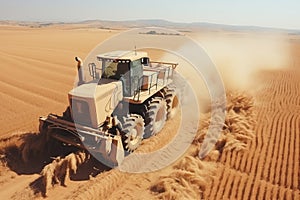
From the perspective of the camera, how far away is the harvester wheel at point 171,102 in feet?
32.0

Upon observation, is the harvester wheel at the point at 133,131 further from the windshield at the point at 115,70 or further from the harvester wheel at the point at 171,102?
the harvester wheel at the point at 171,102

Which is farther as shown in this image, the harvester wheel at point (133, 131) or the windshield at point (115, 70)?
the windshield at point (115, 70)

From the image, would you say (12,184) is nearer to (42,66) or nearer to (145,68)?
(145,68)

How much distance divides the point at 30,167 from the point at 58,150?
2.75 feet

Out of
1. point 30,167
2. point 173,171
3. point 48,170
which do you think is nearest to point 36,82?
point 30,167

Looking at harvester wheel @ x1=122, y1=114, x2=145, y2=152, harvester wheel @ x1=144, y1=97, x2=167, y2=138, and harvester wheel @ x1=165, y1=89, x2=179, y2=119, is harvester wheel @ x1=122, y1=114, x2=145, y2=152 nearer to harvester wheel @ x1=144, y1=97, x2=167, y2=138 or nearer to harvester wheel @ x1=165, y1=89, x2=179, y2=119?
harvester wheel @ x1=144, y1=97, x2=167, y2=138

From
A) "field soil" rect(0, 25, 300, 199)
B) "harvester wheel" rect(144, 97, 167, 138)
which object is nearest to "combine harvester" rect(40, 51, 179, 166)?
"harvester wheel" rect(144, 97, 167, 138)

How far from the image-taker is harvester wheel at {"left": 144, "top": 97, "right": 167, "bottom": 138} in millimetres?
8312

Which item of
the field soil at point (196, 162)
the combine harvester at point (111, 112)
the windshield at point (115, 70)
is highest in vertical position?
the windshield at point (115, 70)

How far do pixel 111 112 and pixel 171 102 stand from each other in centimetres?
313

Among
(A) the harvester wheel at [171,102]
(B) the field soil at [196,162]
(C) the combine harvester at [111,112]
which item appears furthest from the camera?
(A) the harvester wheel at [171,102]

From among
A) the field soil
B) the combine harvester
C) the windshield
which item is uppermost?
the windshield

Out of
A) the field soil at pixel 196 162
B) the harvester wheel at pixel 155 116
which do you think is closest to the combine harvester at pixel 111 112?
the harvester wheel at pixel 155 116

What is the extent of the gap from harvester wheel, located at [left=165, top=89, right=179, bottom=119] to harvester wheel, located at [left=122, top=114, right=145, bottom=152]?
213 cm
